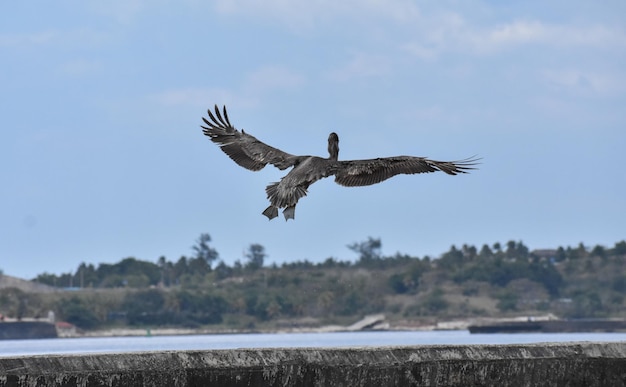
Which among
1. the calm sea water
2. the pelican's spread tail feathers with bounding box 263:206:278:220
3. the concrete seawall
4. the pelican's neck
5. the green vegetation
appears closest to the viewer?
the concrete seawall

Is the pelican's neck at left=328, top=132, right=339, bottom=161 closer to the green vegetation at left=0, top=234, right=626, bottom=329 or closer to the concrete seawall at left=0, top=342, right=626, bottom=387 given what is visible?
the concrete seawall at left=0, top=342, right=626, bottom=387

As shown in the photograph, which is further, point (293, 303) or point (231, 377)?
point (293, 303)

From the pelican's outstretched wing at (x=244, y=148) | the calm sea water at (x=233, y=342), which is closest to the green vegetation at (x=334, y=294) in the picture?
the calm sea water at (x=233, y=342)

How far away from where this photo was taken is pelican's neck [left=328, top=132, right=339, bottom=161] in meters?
15.0

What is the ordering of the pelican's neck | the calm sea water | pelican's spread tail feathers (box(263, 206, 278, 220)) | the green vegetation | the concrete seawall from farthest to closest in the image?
1. the green vegetation
2. the calm sea water
3. the pelican's neck
4. pelican's spread tail feathers (box(263, 206, 278, 220))
5. the concrete seawall

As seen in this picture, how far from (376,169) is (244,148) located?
1.95m

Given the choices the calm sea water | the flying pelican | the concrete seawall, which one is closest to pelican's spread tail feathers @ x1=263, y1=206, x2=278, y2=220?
the flying pelican

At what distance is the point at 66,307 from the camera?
17212 centimetres

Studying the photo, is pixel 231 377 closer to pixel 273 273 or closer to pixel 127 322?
pixel 127 322

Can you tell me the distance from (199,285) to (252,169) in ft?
567

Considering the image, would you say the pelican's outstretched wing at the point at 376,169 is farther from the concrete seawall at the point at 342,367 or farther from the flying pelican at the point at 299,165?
the concrete seawall at the point at 342,367

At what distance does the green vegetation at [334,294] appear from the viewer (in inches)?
6855

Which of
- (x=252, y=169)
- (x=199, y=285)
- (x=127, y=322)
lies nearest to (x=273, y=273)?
(x=199, y=285)

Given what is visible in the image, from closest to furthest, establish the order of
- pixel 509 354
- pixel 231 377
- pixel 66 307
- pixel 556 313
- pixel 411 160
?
1. pixel 231 377
2. pixel 509 354
3. pixel 411 160
4. pixel 66 307
5. pixel 556 313
